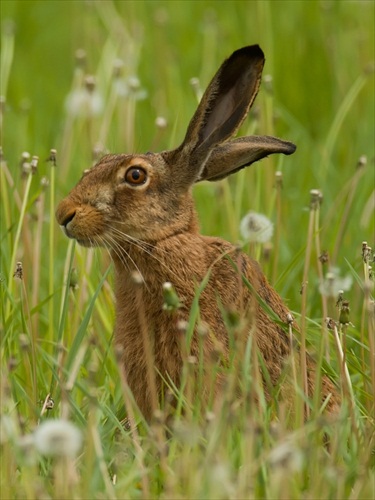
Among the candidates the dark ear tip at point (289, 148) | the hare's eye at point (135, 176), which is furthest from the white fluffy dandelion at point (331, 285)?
the hare's eye at point (135, 176)

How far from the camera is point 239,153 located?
16.3 feet

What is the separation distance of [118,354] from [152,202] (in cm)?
138

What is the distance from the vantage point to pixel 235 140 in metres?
5.05

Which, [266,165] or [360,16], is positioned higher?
[360,16]

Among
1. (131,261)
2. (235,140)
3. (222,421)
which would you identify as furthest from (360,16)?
(222,421)

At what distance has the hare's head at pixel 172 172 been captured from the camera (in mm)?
4727

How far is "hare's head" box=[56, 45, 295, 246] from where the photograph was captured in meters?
4.73

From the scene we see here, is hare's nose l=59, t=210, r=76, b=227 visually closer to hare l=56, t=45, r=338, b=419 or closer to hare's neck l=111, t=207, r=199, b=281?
hare l=56, t=45, r=338, b=419

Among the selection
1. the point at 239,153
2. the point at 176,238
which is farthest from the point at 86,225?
the point at 239,153

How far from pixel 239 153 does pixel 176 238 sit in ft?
1.39

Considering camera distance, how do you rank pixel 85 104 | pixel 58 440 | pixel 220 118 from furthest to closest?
pixel 85 104 < pixel 220 118 < pixel 58 440

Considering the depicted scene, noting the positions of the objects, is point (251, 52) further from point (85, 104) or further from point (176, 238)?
point (85, 104)

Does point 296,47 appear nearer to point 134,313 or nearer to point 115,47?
point 115,47

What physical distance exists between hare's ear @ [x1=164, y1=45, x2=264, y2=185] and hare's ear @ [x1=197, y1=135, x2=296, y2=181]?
6 centimetres
